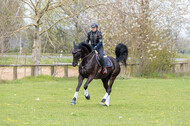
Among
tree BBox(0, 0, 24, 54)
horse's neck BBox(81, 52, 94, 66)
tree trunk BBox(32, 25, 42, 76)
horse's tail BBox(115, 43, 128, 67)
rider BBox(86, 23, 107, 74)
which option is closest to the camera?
horse's neck BBox(81, 52, 94, 66)

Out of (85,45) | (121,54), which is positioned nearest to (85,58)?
(85,45)

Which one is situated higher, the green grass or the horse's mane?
the horse's mane

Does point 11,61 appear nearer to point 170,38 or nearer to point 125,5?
point 125,5

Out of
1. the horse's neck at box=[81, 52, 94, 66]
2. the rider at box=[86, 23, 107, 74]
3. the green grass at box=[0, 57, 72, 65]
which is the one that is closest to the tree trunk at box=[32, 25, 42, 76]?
the green grass at box=[0, 57, 72, 65]

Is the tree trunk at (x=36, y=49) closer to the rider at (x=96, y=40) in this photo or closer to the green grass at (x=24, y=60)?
the green grass at (x=24, y=60)

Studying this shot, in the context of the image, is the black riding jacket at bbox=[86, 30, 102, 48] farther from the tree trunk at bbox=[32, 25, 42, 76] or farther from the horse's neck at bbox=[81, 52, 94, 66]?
the tree trunk at bbox=[32, 25, 42, 76]

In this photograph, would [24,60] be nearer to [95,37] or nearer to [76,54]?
[95,37]

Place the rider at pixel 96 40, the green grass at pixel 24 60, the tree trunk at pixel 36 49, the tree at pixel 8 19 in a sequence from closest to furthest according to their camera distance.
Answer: the rider at pixel 96 40 < the tree at pixel 8 19 < the green grass at pixel 24 60 < the tree trunk at pixel 36 49

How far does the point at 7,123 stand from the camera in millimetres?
7711

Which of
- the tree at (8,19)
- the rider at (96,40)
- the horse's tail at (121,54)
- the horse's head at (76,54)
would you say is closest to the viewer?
the horse's head at (76,54)

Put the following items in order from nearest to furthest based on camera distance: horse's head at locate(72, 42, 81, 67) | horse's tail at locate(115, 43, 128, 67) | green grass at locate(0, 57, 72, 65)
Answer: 1. horse's head at locate(72, 42, 81, 67)
2. horse's tail at locate(115, 43, 128, 67)
3. green grass at locate(0, 57, 72, 65)

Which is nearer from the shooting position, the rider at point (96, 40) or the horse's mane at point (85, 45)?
the horse's mane at point (85, 45)

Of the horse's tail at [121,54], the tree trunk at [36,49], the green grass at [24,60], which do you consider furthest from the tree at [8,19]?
the horse's tail at [121,54]

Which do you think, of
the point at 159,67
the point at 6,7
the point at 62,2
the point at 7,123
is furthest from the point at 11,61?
the point at 7,123
